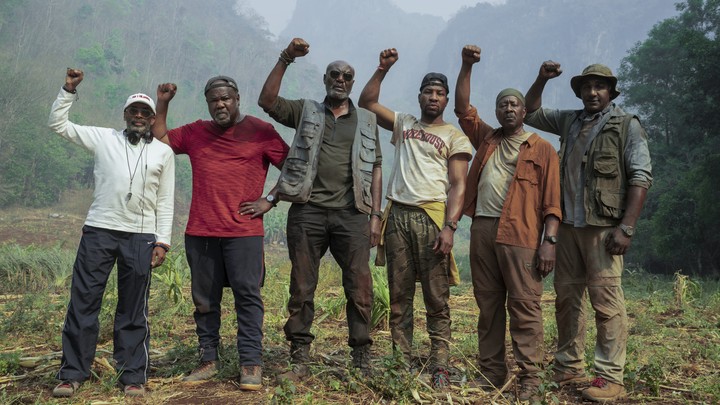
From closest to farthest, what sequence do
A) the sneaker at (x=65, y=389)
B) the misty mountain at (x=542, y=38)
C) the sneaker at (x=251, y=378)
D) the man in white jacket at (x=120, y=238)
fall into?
the sneaker at (x=65, y=389), the man in white jacket at (x=120, y=238), the sneaker at (x=251, y=378), the misty mountain at (x=542, y=38)

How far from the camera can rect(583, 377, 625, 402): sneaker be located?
388cm

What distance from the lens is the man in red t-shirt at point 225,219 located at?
4094mm

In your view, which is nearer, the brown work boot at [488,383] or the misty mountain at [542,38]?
the brown work boot at [488,383]

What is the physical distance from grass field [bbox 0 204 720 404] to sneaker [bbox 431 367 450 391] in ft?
0.30

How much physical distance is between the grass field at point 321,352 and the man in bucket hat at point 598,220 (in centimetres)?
24

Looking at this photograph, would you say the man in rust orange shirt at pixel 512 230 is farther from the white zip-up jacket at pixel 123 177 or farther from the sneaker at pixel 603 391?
the white zip-up jacket at pixel 123 177

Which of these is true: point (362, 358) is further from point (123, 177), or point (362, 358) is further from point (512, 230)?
point (123, 177)

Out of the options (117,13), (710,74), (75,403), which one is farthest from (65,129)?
(117,13)

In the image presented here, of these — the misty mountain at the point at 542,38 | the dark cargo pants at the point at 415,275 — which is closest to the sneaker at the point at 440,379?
the dark cargo pants at the point at 415,275

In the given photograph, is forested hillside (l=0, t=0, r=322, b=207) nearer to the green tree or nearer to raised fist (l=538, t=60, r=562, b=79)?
the green tree

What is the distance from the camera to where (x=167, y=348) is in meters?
5.22

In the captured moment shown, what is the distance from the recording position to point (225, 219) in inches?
160

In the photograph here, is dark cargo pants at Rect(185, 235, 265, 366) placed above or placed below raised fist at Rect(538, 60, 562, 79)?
below

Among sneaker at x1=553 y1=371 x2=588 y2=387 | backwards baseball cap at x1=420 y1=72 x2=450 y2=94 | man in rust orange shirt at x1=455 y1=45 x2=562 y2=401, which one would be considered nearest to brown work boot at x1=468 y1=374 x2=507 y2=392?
man in rust orange shirt at x1=455 y1=45 x2=562 y2=401
